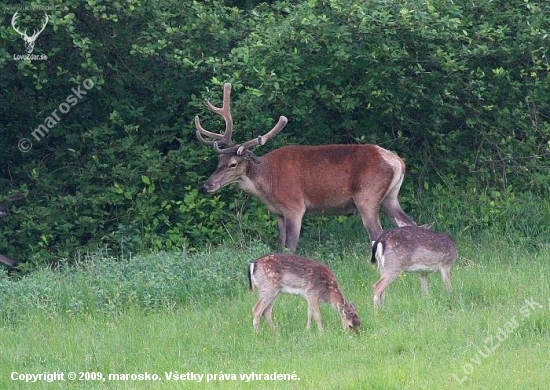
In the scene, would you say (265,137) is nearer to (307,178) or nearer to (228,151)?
(228,151)

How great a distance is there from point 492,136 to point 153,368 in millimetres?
7375

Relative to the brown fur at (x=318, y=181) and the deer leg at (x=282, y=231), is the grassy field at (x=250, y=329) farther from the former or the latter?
the brown fur at (x=318, y=181)

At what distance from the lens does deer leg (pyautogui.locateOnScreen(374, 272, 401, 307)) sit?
10.7 metres

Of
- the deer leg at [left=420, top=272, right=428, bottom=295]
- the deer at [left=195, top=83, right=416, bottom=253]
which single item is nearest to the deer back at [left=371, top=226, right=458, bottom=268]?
the deer leg at [left=420, top=272, right=428, bottom=295]

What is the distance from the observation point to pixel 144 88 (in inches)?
595

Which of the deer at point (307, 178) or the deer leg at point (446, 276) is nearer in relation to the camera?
the deer leg at point (446, 276)

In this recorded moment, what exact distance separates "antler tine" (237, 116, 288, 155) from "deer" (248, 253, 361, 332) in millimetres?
3460

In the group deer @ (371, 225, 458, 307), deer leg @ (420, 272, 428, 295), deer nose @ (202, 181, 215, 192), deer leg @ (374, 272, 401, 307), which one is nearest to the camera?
deer leg @ (374, 272, 401, 307)

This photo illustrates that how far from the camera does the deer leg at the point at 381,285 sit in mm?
10727

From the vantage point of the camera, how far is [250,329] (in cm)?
1017

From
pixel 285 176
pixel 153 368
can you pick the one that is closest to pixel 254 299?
pixel 153 368

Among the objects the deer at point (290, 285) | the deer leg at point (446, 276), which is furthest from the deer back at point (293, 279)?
the deer leg at point (446, 276)

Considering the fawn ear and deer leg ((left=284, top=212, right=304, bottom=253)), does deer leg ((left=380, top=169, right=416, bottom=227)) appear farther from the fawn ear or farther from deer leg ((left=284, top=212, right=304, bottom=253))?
the fawn ear

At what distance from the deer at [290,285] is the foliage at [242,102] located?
3.44 metres
